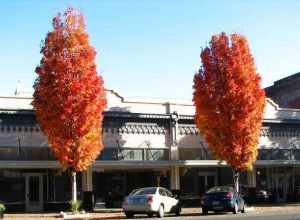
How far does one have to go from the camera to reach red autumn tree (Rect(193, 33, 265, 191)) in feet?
118

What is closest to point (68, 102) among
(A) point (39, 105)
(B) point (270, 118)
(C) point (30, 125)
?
(A) point (39, 105)

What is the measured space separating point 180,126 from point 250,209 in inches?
326

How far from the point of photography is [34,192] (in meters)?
36.5

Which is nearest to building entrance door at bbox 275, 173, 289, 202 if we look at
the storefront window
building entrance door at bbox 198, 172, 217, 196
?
building entrance door at bbox 198, 172, 217, 196

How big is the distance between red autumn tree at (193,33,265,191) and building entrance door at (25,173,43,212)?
10242 millimetres

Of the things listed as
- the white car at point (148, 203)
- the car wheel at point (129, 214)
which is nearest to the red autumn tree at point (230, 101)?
the white car at point (148, 203)

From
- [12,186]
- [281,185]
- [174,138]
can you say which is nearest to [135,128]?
[174,138]

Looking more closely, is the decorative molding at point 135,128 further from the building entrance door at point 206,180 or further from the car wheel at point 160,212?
the car wheel at point 160,212

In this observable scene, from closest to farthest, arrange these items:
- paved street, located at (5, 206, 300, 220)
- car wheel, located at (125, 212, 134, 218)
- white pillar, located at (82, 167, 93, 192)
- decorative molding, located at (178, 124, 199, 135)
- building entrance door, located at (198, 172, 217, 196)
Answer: paved street, located at (5, 206, 300, 220) < car wheel, located at (125, 212, 134, 218) < white pillar, located at (82, 167, 93, 192) < decorative molding, located at (178, 124, 199, 135) < building entrance door, located at (198, 172, 217, 196)

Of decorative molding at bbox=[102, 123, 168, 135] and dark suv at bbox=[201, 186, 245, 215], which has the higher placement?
decorative molding at bbox=[102, 123, 168, 135]

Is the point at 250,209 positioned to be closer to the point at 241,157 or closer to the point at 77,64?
the point at 241,157

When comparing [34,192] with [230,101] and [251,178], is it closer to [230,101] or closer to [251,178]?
[230,101]

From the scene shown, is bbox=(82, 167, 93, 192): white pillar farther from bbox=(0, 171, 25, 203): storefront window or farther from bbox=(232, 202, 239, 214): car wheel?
bbox=(232, 202, 239, 214): car wheel

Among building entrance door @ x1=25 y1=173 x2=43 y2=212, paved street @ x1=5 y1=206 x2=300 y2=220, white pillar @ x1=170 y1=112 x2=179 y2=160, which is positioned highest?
white pillar @ x1=170 y1=112 x2=179 y2=160
